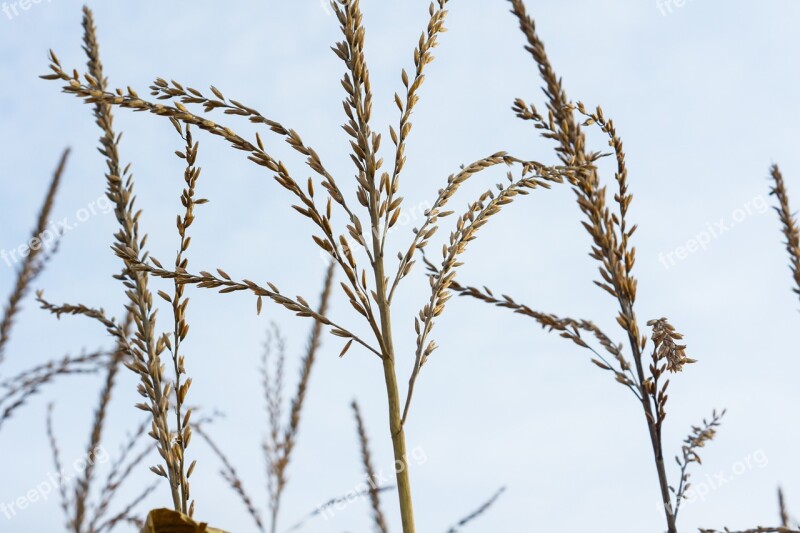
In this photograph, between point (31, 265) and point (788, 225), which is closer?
point (788, 225)

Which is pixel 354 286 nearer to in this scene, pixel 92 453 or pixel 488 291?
pixel 488 291

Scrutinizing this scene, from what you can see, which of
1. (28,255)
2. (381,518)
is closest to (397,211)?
(381,518)

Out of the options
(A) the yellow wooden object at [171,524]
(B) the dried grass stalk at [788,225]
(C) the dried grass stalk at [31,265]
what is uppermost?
(C) the dried grass stalk at [31,265]

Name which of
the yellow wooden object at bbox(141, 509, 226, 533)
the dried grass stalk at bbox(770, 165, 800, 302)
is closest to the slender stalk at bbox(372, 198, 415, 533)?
the yellow wooden object at bbox(141, 509, 226, 533)

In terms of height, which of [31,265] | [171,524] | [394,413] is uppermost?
[31,265]

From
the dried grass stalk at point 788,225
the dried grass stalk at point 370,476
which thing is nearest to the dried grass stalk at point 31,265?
the dried grass stalk at point 370,476

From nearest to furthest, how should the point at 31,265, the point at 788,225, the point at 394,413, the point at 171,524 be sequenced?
the point at 171,524 < the point at 394,413 < the point at 788,225 < the point at 31,265

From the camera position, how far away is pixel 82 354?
4082mm

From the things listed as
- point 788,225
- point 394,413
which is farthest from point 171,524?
point 788,225

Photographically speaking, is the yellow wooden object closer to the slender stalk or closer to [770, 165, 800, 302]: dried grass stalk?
the slender stalk

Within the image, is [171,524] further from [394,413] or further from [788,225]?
[788,225]

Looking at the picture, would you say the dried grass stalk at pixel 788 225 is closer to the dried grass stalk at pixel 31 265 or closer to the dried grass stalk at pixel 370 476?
the dried grass stalk at pixel 370 476

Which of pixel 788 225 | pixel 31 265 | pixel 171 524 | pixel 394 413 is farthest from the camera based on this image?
pixel 31 265

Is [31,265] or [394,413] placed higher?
[31,265]
